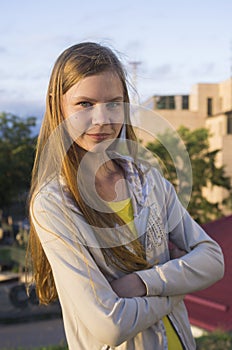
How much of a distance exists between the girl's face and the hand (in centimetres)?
42

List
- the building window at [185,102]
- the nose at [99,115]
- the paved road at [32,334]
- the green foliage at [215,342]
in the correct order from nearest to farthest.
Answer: the nose at [99,115]
the green foliage at [215,342]
the paved road at [32,334]
the building window at [185,102]

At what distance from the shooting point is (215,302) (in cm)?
594

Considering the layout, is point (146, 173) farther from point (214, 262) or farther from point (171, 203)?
point (214, 262)

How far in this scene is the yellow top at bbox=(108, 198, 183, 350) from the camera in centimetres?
166

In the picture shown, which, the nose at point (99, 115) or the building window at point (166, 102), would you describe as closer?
the nose at point (99, 115)

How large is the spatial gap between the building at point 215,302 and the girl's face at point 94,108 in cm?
355

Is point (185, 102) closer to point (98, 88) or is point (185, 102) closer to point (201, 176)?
point (201, 176)

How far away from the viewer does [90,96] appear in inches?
61.1

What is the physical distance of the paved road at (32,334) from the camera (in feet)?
33.4

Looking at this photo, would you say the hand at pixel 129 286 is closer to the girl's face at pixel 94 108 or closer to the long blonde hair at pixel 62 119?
the long blonde hair at pixel 62 119

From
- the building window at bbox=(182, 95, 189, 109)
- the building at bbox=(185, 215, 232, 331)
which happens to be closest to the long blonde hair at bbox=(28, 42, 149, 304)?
the building at bbox=(185, 215, 232, 331)

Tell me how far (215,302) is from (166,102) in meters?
32.5

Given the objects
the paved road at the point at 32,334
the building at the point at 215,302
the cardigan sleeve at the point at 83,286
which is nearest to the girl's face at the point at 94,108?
the cardigan sleeve at the point at 83,286

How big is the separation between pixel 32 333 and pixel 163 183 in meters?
9.93
